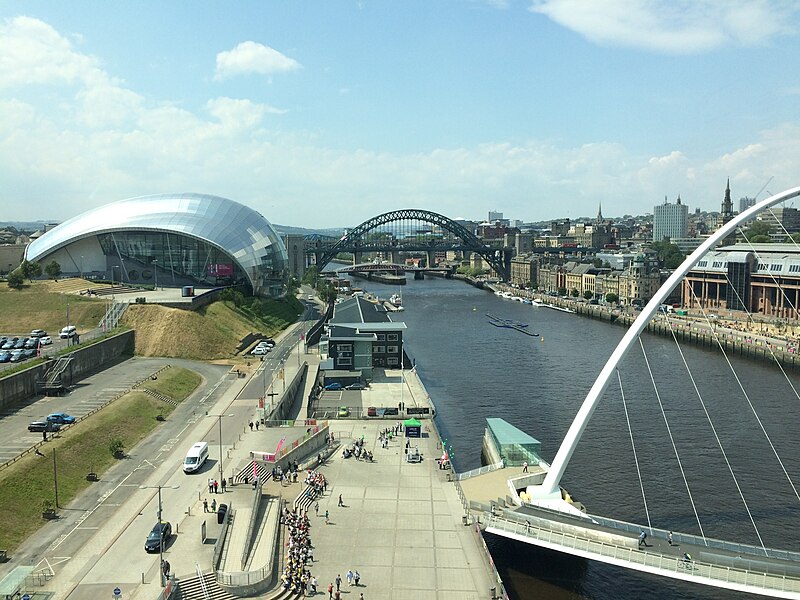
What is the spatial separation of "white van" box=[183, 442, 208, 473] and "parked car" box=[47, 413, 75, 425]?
7.13m

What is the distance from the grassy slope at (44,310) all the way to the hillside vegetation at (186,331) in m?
3.37

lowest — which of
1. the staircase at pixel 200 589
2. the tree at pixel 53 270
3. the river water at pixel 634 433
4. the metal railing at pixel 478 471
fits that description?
the river water at pixel 634 433

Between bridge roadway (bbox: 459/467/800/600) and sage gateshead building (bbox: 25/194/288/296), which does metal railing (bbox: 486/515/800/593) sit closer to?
bridge roadway (bbox: 459/467/800/600)

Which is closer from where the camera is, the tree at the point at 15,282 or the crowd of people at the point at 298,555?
the crowd of people at the point at 298,555

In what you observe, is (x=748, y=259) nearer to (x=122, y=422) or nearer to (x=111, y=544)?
(x=122, y=422)

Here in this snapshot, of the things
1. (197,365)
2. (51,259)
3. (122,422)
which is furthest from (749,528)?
(51,259)

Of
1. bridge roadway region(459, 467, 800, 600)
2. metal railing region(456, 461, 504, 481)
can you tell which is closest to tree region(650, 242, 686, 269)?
metal railing region(456, 461, 504, 481)

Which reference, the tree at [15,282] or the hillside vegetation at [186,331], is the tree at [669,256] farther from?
the tree at [15,282]

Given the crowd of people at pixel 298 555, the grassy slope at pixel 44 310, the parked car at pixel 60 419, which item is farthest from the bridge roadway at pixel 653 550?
the grassy slope at pixel 44 310

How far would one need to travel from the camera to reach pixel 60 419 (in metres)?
34.8

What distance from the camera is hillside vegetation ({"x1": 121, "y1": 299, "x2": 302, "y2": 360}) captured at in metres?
56.4

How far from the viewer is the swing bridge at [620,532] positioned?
19.9 m

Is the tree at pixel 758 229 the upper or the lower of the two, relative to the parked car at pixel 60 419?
upper

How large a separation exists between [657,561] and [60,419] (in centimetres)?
2756
